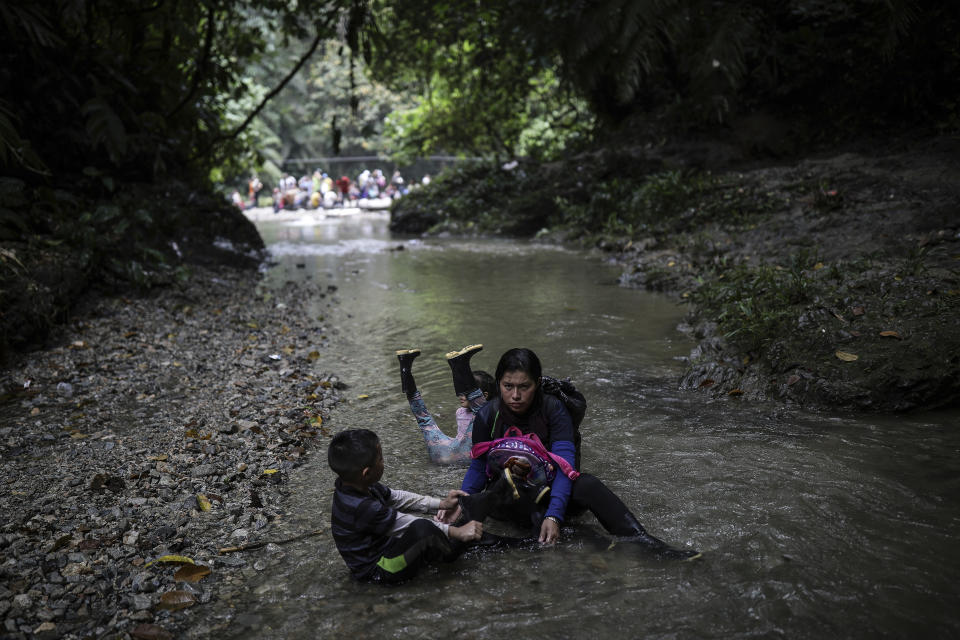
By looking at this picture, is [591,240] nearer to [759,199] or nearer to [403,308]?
[759,199]

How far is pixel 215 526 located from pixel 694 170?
521 inches

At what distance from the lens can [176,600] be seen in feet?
9.19

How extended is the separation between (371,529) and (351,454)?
36 centimetres

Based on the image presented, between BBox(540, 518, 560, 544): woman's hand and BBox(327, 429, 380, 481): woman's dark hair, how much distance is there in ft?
2.96

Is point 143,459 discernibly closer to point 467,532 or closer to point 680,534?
point 467,532

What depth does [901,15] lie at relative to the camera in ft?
10.7

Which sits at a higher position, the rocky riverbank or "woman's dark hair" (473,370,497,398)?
"woman's dark hair" (473,370,497,398)

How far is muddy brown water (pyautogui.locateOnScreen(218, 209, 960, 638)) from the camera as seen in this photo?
2.60m

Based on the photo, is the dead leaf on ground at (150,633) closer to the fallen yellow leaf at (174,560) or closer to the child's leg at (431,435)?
the fallen yellow leaf at (174,560)

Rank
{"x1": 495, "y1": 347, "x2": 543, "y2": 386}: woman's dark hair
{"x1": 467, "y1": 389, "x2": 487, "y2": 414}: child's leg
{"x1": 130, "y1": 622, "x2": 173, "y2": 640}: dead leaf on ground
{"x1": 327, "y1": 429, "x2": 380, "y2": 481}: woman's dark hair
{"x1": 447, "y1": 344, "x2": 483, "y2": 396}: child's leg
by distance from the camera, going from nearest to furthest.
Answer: {"x1": 130, "y1": 622, "x2": 173, "y2": 640}: dead leaf on ground < {"x1": 327, "y1": 429, "x2": 380, "y2": 481}: woman's dark hair < {"x1": 495, "y1": 347, "x2": 543, "y2": 386}: woman's dark hair < {"x1": 447, "y1": 344, "x2": 483, "y2": 396}: child's leg < {"x1": 467, "y1": 389, "x2": 487, "y2": 414}: child's leg

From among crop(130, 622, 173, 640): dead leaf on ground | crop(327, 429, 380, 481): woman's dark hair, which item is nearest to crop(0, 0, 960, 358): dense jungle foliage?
crop(327, 429, 380, 481): woman's dark hair

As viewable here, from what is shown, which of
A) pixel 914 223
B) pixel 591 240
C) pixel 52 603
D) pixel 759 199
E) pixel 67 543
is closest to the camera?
pixel 52 603

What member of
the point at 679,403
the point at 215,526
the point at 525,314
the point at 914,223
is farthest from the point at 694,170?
the point at 215,526

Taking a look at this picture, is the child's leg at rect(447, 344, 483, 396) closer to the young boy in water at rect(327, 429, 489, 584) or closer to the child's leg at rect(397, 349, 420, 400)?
the child's leg at rect(397, 349, 420, 400)
